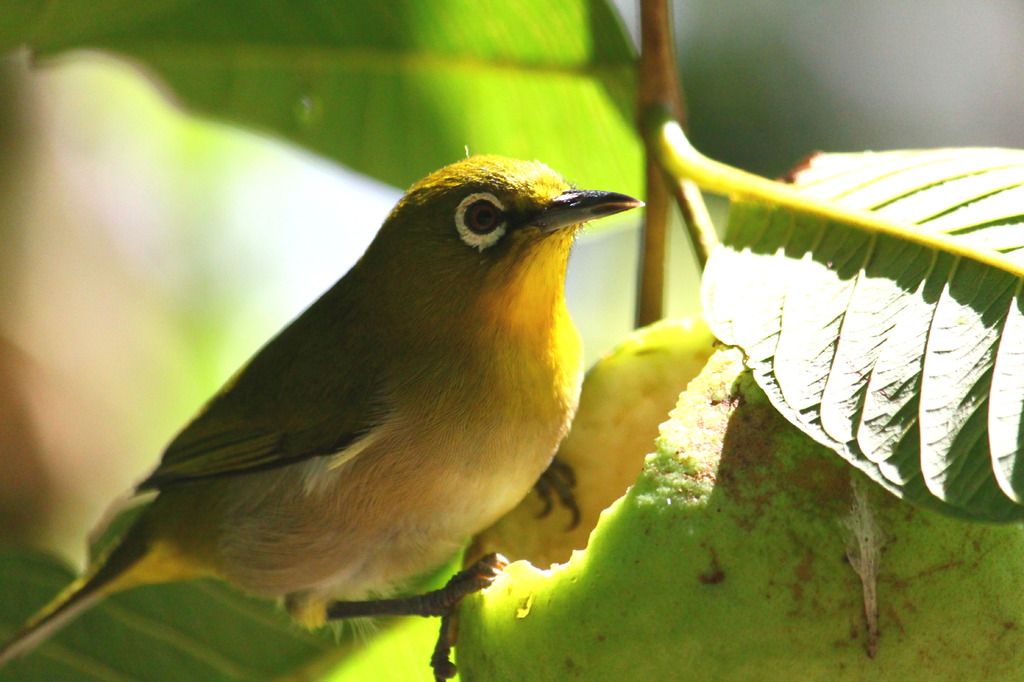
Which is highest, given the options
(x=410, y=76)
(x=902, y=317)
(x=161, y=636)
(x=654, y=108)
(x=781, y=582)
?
(x=410, y=76)

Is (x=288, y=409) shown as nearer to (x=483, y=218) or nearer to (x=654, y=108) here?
(x=483, y=218)

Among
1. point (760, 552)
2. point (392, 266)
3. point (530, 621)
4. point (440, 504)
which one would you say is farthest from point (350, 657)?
point (760, 552)

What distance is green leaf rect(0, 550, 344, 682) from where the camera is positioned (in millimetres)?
3389

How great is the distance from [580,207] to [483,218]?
0.32 metres

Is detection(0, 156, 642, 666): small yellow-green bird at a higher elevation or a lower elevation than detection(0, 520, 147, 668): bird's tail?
higher

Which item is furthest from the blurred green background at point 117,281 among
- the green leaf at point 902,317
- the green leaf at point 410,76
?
the green leaf at point 902,317

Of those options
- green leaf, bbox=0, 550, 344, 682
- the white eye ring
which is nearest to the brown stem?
the white eye ring

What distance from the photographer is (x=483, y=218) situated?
3.03 meters

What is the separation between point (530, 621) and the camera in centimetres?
203

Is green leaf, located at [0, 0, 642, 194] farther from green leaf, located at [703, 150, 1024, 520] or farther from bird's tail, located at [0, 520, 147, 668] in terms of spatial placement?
bird's tail, located at [0, 520, 147, 668]

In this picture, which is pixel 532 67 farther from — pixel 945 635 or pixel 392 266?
pixel 945 635

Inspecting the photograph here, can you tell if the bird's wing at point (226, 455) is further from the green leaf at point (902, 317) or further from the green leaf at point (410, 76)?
Answer: the green leaf at point (902, 317)

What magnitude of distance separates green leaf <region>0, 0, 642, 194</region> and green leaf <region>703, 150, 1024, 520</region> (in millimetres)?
1060

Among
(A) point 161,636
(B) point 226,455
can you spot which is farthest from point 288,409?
(A) point 161,636
